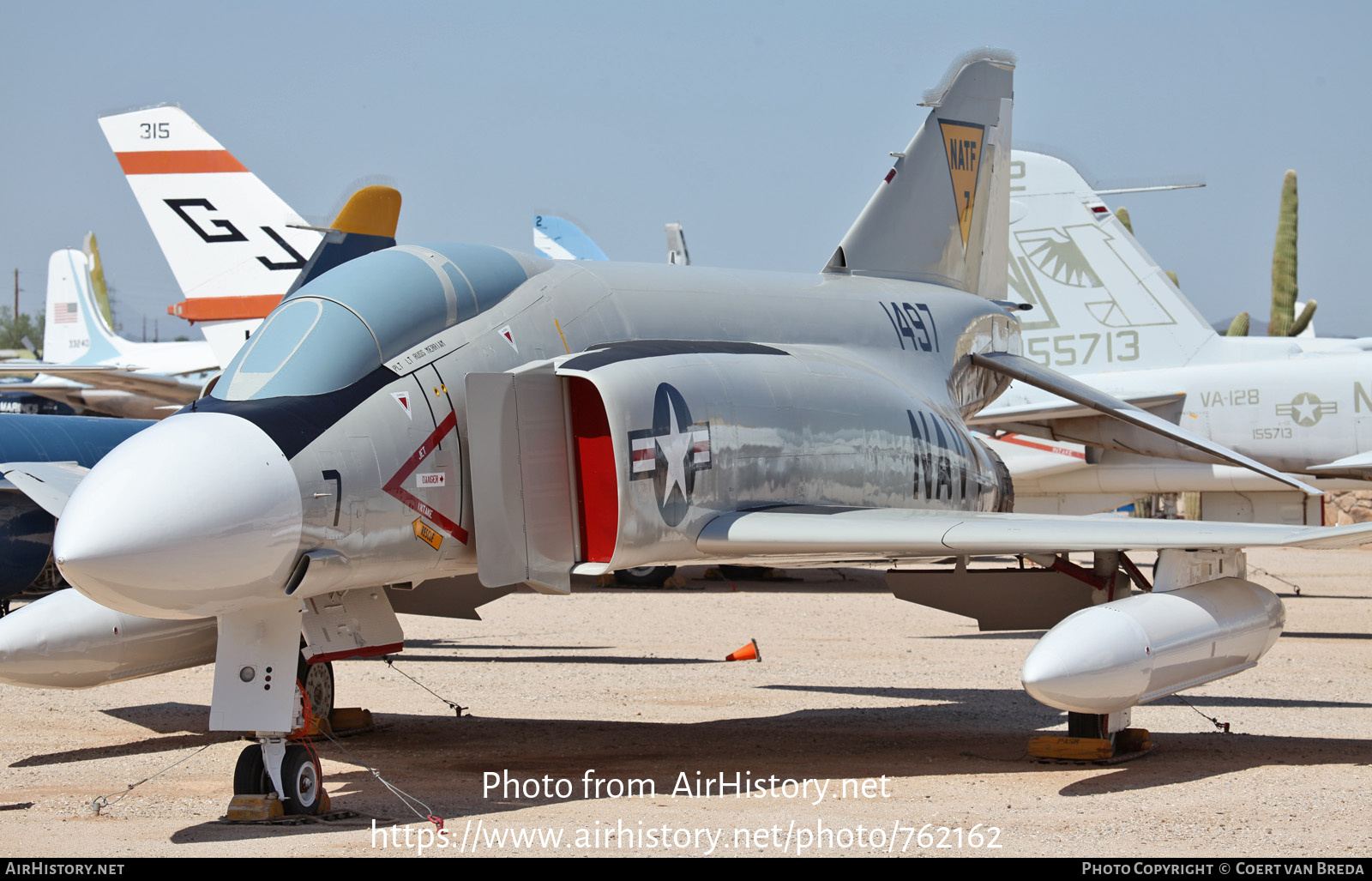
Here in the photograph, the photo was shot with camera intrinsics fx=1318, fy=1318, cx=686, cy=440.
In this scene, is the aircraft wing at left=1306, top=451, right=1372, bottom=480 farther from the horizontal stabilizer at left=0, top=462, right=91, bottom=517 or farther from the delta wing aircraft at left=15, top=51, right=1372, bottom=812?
the horizontal stabilizer at left=0, top=462, right=91, bottom=517

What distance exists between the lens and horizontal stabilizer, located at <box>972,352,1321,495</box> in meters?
10.2

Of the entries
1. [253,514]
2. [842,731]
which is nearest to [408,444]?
[253,514]

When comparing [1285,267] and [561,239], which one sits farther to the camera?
[1285,267]

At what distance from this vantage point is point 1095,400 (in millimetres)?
10773

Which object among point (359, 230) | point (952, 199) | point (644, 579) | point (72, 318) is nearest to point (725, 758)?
→ point (359, 230)

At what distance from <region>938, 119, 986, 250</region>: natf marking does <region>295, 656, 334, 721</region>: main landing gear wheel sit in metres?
6.73

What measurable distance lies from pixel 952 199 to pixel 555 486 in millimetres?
6217

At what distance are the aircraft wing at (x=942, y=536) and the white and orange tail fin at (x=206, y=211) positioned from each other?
44.7ft

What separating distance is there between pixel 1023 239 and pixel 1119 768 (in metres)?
14.2

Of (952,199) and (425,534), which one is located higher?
(952,199)

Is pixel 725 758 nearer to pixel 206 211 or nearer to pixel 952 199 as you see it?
pixel 952 199

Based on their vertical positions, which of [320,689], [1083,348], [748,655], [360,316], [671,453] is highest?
[360,316]

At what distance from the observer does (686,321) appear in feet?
27.9

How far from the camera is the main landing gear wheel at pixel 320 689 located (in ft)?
30.7
